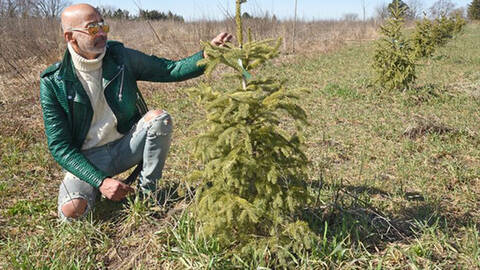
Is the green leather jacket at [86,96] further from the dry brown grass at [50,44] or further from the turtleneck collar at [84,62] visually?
the dry brown grass at [50,44]

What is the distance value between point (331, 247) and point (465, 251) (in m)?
0.76

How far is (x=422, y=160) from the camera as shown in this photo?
420 cm

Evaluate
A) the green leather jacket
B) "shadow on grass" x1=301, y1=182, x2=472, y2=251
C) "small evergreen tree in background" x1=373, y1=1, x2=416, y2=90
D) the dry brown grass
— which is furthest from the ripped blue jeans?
"small evergreen tree in background" x1=373, y1=1, x2=416, y2=90

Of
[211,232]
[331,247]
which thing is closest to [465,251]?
[331,247]

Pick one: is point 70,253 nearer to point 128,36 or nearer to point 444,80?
point 444,80

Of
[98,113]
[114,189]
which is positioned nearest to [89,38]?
[98,113]

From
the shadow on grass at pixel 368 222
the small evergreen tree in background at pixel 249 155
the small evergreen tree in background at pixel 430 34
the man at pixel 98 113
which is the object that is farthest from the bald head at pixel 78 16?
the small evergreen tree in background at pixel 430 34

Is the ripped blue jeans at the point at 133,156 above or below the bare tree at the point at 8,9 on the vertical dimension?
below

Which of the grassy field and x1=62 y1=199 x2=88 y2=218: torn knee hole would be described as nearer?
the grassy field

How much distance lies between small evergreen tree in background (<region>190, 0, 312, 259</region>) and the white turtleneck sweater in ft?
3.63

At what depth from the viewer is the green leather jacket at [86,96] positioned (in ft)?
9.21

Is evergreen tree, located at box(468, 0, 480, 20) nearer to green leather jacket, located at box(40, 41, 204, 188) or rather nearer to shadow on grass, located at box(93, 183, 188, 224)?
green leather jacket, located at box(40, 41, 204, 188)

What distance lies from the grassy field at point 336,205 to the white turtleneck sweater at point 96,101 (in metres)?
0.56

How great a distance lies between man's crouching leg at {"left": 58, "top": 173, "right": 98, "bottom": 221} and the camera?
2828 mm
